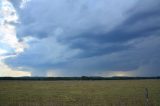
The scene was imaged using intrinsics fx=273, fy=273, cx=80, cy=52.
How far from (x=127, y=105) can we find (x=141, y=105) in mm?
1601

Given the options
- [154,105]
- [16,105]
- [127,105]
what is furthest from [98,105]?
[16,105]

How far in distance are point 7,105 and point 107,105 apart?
9694mm

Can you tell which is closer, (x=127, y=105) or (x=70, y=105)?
(x=127, y=105)

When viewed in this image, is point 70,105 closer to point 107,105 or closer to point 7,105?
point 107,105

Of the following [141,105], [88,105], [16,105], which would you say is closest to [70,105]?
[88,105]

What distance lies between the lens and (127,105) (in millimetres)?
25266

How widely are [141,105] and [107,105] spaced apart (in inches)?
127

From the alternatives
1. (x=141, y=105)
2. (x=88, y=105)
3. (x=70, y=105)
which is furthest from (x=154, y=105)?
(x=70, y=105)

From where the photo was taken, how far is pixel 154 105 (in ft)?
84.9

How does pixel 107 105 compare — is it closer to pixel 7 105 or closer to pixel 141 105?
pixel 141 105

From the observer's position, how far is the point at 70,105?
88.8ft

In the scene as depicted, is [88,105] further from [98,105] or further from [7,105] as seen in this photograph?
[7,105]

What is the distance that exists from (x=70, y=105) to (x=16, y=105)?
5.25 m

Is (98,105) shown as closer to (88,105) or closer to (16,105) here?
(88,105)
